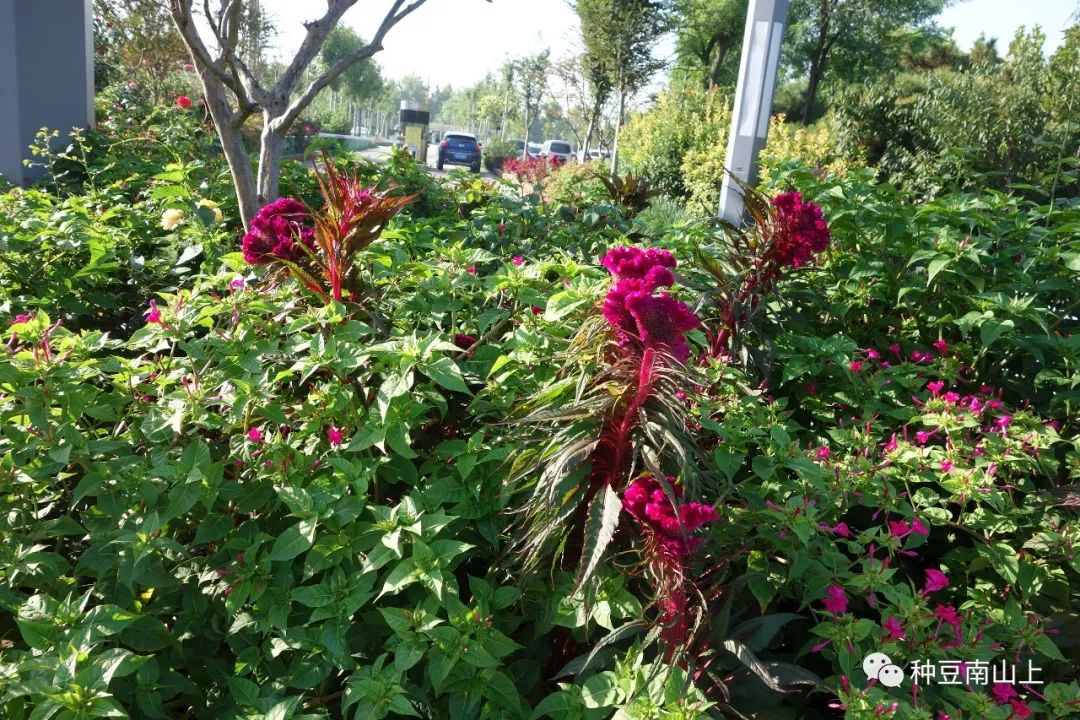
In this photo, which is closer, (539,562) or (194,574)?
(539,562)

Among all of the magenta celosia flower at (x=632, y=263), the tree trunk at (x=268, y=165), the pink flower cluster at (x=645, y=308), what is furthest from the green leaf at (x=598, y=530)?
the tree trunk at (x=268, y=165)

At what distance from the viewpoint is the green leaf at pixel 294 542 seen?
1.63 metres

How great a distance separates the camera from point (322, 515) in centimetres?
166

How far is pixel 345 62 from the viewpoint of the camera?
431cm

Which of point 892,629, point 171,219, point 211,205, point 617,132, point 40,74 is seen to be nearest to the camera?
point 892,629

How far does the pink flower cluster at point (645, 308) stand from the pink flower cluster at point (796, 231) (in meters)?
0.85

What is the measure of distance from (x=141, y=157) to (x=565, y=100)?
94.1 ft

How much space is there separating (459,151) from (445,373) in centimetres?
3173

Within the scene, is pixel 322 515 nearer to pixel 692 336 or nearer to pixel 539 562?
pixel 539 562

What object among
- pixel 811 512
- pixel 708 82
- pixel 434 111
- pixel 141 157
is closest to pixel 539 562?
pixel 811 512

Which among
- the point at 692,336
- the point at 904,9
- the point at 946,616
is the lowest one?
the point at 946,616

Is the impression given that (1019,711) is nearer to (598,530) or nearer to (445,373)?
(598,530)

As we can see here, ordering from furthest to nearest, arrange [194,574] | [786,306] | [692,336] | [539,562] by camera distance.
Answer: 1. [786,306]
2. [692,336]
3. [194,574]
4. [539,562]

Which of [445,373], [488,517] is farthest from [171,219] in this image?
[488,517]
